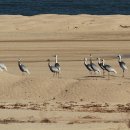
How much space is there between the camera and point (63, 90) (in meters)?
22.4

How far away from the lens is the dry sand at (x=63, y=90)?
18312 millimetres

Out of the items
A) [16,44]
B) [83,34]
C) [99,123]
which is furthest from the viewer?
[83,34]

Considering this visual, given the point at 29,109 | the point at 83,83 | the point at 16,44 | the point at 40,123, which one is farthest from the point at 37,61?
the point at 40,123

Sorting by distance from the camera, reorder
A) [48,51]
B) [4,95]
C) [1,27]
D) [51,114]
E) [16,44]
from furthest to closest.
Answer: [1,27], [16,44], [48,51], [4,95], [51,114]

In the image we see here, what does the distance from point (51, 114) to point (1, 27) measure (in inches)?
1130

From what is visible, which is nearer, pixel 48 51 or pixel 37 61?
pixel 37 61

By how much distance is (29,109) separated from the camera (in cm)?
2005

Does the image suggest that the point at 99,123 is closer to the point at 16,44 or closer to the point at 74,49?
the point at 74,49

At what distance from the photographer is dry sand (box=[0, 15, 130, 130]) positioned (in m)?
18.3
